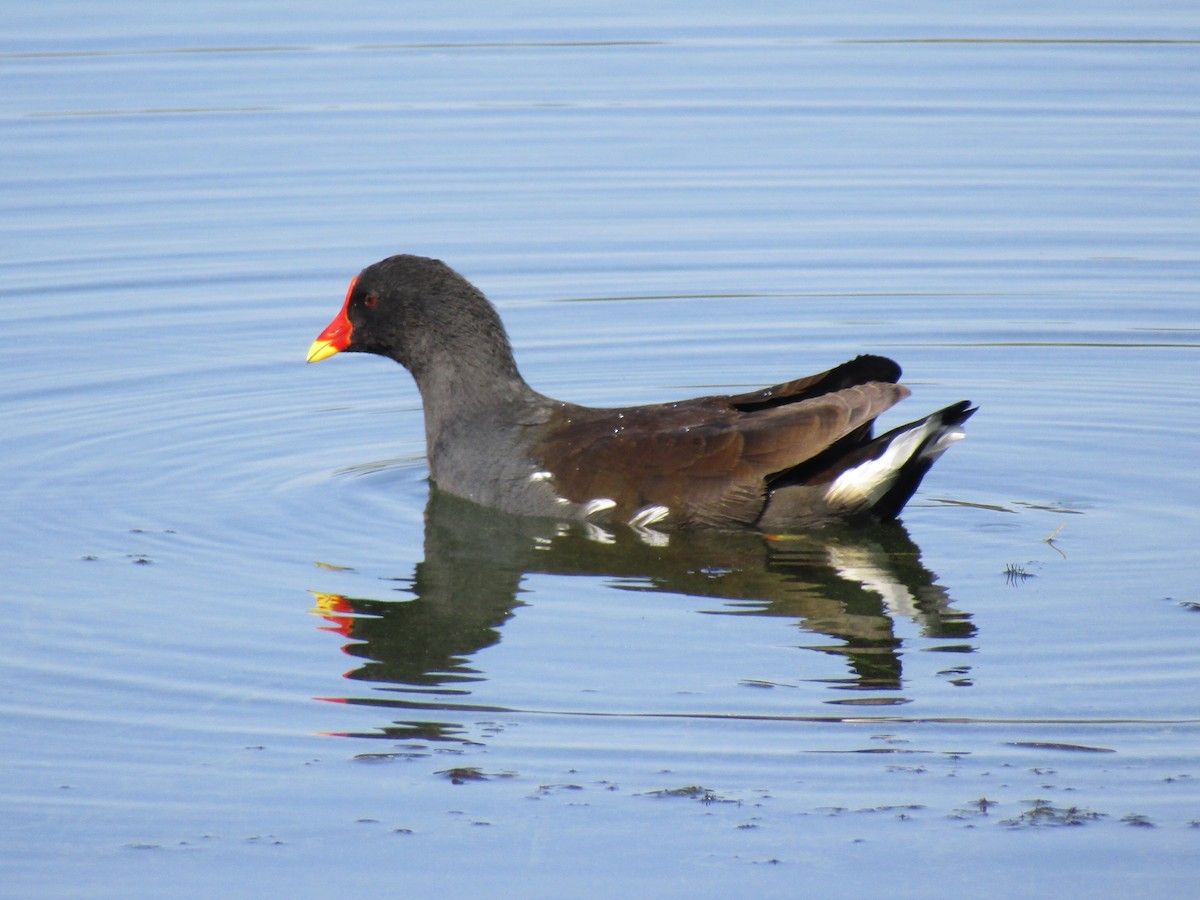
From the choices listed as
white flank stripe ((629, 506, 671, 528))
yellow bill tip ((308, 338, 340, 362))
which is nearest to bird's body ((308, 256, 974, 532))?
white flank stripe ((629, 506, 671, 528))

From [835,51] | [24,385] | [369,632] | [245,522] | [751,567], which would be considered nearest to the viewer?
[369,632]

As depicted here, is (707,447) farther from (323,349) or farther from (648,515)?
(323,349)

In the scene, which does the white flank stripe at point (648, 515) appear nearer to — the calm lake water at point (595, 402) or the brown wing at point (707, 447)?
the brown wing at point (707, 447)

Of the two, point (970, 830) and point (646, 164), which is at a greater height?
point (646, 164)

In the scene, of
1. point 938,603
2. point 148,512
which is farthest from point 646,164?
point 938,603

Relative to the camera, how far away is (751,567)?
7.20 meters

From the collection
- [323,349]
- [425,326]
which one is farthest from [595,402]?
[323,349]

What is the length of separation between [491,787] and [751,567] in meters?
2.23

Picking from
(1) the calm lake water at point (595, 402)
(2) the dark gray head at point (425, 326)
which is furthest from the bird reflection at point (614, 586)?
(2) the dark gray head at point (425, 326)

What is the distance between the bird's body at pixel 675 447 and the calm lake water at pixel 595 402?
6.2 inches

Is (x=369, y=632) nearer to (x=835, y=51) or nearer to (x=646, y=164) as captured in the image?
(x=646, y=164)

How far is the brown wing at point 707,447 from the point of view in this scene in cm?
723

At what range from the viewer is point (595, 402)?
9508 millimetres

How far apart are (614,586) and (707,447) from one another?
774mm
